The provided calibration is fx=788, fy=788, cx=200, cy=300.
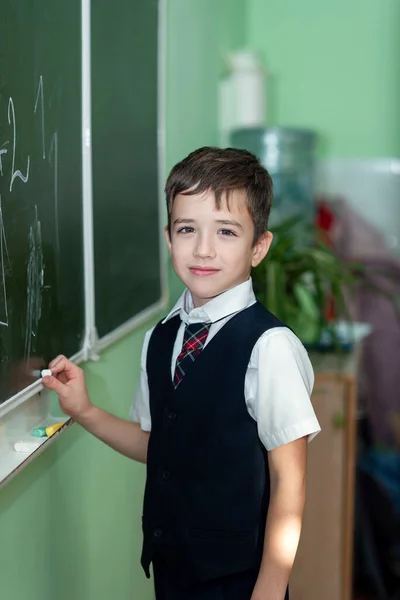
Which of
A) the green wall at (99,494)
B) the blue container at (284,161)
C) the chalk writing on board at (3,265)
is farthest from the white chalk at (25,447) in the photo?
the blue container at (284,161)

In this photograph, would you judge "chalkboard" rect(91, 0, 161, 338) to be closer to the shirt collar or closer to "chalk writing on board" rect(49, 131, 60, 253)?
"chalk writing on board" rect(49, 131, 60, 253)

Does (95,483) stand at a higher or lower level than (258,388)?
lower

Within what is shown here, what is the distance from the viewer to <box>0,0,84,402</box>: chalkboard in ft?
3.30

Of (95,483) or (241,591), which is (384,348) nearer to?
(95,483)

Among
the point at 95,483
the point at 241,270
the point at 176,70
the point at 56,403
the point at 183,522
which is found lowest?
the point at 95,483

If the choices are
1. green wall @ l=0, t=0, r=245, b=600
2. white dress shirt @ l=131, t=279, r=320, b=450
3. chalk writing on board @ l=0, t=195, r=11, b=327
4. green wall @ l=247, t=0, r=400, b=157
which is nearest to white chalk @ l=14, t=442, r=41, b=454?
green wall @ l=0, t=0, r=245, b=600

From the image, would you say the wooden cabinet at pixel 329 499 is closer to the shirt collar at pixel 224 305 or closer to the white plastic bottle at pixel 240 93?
the white plastic bottle at pixel 240 93

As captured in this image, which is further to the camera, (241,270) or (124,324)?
(124,324)

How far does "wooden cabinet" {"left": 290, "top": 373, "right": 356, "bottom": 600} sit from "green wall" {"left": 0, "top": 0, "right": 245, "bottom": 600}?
62cm

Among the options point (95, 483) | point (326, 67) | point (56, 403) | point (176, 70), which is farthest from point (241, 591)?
point (326, 67)

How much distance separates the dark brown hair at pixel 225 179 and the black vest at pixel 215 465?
151 millimetres

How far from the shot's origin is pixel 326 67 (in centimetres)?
321

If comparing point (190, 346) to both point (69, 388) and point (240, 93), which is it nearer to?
point (69, 388)

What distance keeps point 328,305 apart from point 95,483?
4.45 feet
